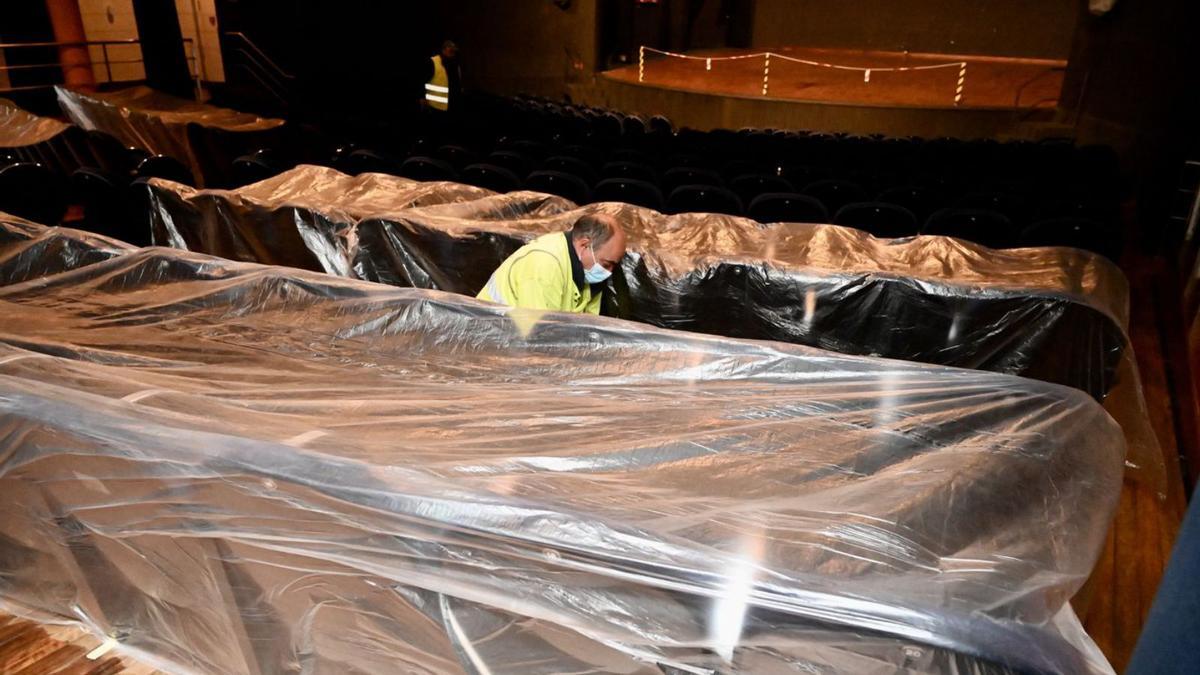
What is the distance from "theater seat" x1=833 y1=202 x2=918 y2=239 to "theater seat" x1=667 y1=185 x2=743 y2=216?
66 cm

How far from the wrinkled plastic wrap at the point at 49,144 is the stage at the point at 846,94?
7148mm

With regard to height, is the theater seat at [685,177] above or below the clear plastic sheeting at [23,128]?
below

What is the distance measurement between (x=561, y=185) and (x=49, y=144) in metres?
5.10

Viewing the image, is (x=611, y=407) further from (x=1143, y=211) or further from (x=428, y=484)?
(x=1143, y=211)

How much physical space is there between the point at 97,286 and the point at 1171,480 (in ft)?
13.5

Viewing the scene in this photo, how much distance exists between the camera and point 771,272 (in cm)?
288

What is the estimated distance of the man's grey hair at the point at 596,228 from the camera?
99.0 inches

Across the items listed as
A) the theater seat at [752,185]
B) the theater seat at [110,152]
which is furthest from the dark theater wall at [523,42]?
the theater seat at [752,185]

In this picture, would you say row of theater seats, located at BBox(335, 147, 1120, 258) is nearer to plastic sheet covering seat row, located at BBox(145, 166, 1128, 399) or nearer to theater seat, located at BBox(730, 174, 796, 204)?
theater seat, located at BBox(730, 174, 796, 204)

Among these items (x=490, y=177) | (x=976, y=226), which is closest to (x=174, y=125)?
(x=490, y=177)

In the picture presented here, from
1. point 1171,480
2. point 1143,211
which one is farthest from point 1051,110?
point 1171,480

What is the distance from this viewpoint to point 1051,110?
9.56 m

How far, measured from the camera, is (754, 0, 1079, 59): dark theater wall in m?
13.2

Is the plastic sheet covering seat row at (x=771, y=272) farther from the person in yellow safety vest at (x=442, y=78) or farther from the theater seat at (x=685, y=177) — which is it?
the person in yellow safety vest at (x=442, y=78)
